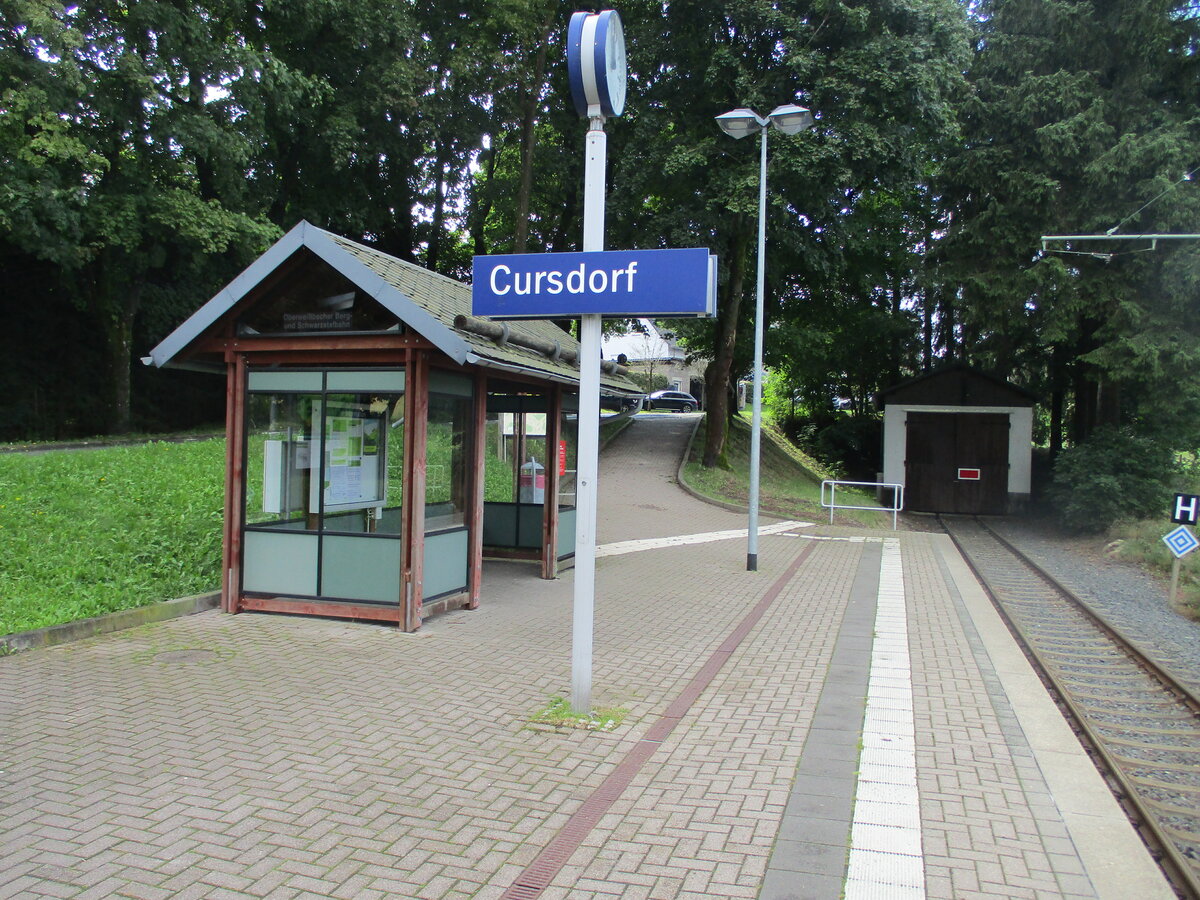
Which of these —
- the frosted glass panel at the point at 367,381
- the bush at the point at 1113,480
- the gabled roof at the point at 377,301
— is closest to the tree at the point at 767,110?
the bush at the point at 1113,480

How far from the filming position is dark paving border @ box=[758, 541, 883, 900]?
3.82 meters

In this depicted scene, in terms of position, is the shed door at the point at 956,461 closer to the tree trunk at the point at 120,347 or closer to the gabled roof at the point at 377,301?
the gabled roof at the point at 377,301

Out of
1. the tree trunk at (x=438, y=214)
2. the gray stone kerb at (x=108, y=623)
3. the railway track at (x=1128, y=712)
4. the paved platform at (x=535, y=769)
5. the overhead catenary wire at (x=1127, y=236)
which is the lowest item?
the railway track at (x=1128, y=712)

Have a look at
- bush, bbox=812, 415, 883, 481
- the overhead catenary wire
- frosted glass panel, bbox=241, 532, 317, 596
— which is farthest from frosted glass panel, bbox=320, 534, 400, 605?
bush, bbox=812, 415, 883, 481

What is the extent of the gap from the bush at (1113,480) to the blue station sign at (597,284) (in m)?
18.1

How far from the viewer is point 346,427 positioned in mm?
9211

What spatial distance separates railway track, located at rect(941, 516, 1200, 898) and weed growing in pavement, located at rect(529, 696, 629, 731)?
3.04 metres

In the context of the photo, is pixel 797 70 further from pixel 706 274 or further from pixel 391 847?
pixel 391 847

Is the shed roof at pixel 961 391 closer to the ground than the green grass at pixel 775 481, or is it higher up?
higher up

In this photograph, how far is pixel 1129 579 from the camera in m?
14.7

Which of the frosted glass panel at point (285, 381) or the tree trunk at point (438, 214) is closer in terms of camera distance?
the frosted glass panel at point (285, 381)

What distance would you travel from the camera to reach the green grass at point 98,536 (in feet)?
27.2

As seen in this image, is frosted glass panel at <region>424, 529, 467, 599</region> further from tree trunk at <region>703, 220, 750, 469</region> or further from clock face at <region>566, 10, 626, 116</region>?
tree trunk at <region>703, 220, 750, 469</region>

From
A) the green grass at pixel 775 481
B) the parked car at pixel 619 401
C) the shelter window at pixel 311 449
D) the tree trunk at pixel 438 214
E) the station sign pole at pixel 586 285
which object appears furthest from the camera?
the tree trunk at pixel 438 214
